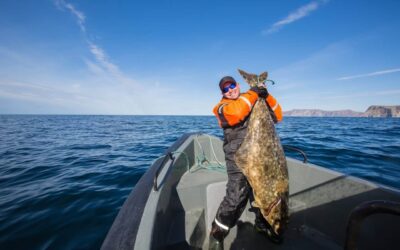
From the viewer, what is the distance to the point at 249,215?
338 centimetres

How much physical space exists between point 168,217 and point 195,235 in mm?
564

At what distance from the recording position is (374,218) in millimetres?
2385

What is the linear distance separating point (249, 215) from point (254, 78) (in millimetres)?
2479

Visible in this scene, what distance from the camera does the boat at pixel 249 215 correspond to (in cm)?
212

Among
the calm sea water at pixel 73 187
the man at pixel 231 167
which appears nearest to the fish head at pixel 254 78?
the man at pixel 231 167

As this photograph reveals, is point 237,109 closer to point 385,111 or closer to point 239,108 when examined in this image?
point 239,108

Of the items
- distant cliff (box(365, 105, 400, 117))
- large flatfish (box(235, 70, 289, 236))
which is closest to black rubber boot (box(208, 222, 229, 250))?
large flatfish (box(235, 70, 289, 236))

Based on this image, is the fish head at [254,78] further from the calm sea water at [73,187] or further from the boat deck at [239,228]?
the calm sea water at [73,187]

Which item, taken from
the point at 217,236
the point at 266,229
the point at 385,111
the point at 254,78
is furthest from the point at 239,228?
the point at 385,111

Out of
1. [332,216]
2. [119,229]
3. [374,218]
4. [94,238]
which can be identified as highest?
[119,229]

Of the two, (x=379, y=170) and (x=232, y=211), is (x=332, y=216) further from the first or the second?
(x=379, y=170)

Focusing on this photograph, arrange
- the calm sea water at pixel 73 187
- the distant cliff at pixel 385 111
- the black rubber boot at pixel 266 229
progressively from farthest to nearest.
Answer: the distant cliff at pixel 385 111 → the calm sea water at pixel 73 187 → the black rubber boot at pixel 266 229

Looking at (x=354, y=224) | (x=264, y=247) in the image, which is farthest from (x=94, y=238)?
(x=354, y=224)

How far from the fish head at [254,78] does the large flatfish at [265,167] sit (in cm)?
9
